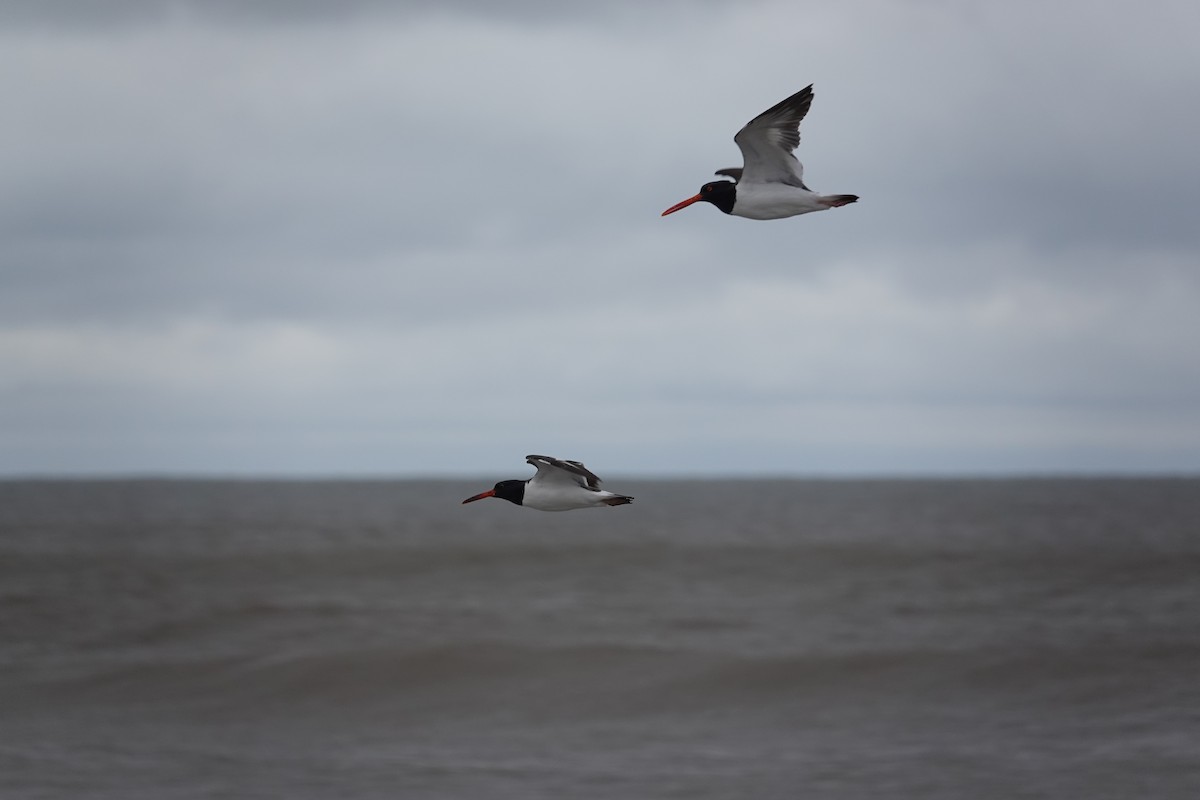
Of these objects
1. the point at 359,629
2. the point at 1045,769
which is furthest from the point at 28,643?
the point at 1045,769

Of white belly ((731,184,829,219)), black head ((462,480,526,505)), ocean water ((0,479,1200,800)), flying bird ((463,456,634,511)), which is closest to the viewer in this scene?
flying bird ((463,456,634,511))

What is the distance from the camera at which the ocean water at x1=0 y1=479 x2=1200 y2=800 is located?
2309 cm

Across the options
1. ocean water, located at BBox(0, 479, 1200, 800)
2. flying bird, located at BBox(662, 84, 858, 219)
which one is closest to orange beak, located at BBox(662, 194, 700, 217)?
flying bird, located at BBox(662, 84, 858, 219)

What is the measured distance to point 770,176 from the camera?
33.7 ft

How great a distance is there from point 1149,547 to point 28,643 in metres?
49.0

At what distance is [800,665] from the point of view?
3262cm

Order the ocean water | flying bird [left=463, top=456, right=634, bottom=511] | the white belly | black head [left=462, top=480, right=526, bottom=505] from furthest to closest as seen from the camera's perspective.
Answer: the ocean water → the white belly → black head [left=462, top=480, right=526, bottom=505] → flying bird [left=463, top=456, right=634, bottom=511]

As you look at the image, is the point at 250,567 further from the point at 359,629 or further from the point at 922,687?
the point at 922,687

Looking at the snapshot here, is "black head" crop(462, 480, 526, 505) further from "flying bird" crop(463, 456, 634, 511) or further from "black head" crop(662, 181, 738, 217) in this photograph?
"black head" crop(662, 181, 738, 217)

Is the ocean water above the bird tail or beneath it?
beneath

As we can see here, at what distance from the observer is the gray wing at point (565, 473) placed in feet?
28.5

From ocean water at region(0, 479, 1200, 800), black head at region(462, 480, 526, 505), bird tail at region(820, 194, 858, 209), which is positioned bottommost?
ocean water at region(0, 479, 1200, 800)

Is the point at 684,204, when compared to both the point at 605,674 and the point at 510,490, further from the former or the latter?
the point at 605,674

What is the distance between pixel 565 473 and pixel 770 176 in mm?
3090
